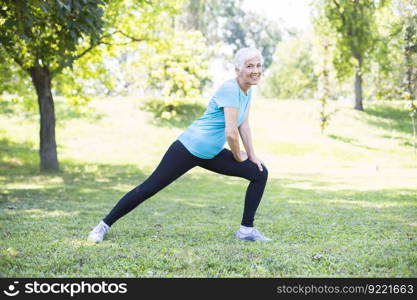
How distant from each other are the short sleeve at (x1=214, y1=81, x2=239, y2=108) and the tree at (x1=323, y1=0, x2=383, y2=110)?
84.5ft

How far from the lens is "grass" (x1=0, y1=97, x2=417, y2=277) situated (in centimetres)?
468

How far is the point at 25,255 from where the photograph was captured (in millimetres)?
4992

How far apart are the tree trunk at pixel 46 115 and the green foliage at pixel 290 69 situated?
41.7 metres

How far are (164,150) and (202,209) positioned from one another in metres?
14.8

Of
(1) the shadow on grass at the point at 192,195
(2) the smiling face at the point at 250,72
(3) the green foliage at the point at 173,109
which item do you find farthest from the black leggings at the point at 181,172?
(3) the green foliage at the point at 173,109

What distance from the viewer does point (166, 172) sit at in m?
5.53

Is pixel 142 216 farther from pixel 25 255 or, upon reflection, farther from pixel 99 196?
pixel 99 196

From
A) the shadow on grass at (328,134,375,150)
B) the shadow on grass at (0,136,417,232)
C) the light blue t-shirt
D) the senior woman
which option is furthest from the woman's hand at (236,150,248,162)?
the shadow on grass at (328,134,375,150)

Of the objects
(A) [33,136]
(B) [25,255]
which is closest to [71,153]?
(A) [33,136]

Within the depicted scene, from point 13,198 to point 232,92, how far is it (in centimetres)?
760

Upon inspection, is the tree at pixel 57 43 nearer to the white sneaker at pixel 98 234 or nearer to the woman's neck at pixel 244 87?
the white sneaker at pixel 98 234

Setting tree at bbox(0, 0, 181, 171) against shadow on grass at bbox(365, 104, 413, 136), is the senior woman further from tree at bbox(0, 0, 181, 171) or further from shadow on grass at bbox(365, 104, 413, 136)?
shadow on grass at bbox(365, 104, 413, 136)

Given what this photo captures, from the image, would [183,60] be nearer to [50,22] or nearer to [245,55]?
[50,22]

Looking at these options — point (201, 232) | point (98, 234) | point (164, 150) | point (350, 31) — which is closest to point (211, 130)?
point (201, 232)
